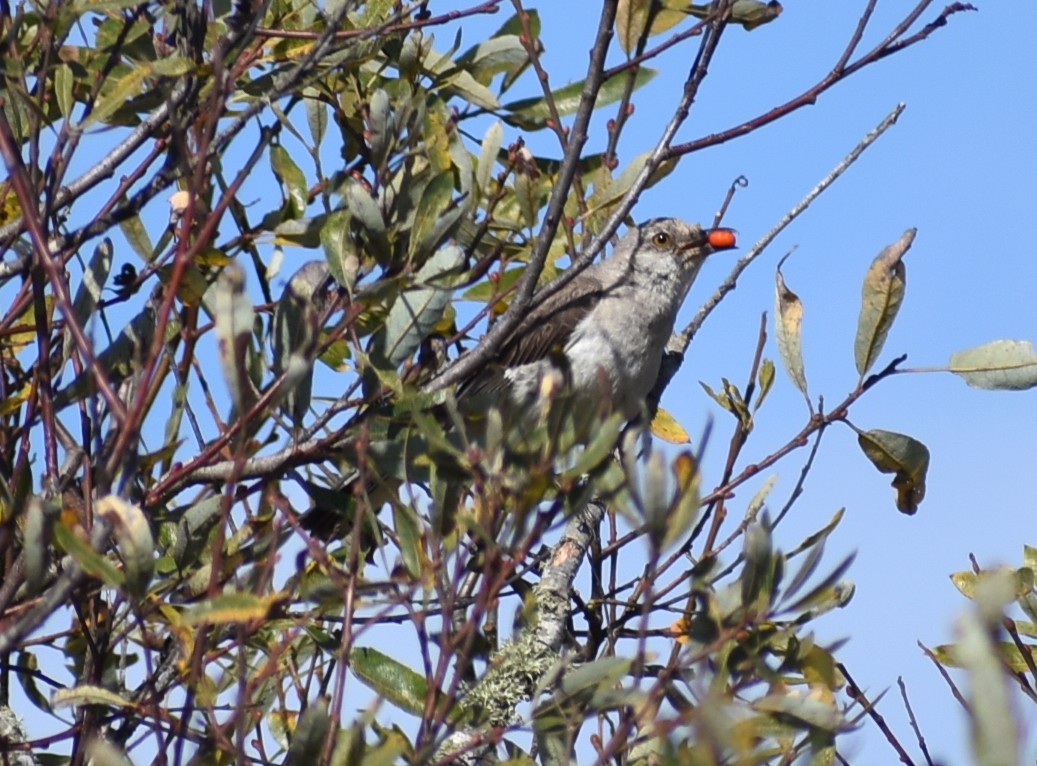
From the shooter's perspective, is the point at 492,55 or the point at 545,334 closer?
the point at 492,55

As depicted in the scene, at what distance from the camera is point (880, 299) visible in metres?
3.29

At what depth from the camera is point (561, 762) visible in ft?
7.48

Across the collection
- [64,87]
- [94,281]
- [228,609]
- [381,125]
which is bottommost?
[228,609]

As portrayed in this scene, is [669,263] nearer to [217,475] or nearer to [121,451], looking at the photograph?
[217,475]

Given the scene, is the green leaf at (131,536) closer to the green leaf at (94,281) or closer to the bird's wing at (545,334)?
the green leaf at (94,281)

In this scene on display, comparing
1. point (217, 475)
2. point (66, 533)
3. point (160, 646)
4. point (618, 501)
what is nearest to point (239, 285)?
point (66, 533)

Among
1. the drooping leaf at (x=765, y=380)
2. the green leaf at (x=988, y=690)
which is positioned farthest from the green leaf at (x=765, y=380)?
the green leaf at (x=988, y=690)

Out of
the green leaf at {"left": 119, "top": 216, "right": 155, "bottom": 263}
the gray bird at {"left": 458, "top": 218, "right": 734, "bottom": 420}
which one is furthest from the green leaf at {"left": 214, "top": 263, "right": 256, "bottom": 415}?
the gray bird at {"left": 458, "top": 218, "right": 734, "bottom": 420}

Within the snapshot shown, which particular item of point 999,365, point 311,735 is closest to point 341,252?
point 311,735

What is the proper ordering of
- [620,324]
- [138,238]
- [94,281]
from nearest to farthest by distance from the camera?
[94,281], [138,238], [620,324]

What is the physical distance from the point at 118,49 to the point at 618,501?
5.47 feet

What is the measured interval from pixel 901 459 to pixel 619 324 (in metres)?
2.23

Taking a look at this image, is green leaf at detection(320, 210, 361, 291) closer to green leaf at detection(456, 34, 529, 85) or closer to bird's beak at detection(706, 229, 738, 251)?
green leaf at detection(456, 34, 529, 85)

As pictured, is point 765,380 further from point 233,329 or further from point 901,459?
point 233,329
